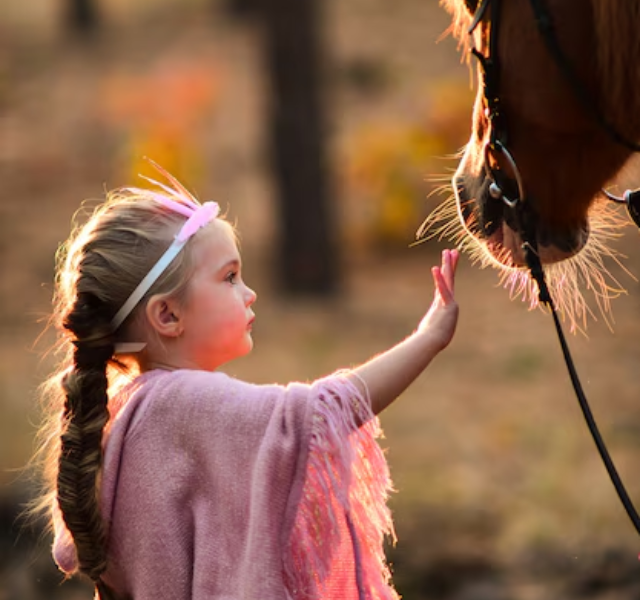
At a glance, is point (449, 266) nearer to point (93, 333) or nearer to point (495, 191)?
point (495, 191)

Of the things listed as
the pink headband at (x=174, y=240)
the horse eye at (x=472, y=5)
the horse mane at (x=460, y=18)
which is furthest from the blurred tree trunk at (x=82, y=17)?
the pink headband at (x=174, y=240)

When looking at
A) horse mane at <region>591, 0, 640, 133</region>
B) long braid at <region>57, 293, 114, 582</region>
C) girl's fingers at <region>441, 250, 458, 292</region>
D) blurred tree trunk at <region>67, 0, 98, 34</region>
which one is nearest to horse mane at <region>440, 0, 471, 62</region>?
horse mane at <region>591, 0, 640, 133</region>

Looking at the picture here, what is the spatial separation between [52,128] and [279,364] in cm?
793

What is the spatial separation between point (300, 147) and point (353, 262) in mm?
1457

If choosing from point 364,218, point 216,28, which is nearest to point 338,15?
point 216,28

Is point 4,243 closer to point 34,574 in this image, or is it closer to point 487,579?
point 34,574

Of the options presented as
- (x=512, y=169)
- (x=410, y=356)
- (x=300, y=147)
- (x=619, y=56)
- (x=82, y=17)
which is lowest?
(x=300, y=147)

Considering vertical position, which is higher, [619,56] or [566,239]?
[619,56]

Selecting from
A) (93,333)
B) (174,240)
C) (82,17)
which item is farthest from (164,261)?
(82,17)

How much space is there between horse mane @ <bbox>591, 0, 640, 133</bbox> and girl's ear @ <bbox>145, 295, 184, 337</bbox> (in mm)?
936

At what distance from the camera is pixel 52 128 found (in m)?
14.0

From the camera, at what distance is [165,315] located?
83.3 inches

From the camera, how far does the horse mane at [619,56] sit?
217cm

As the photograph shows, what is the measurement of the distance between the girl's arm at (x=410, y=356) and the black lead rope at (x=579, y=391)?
322 millimetres
